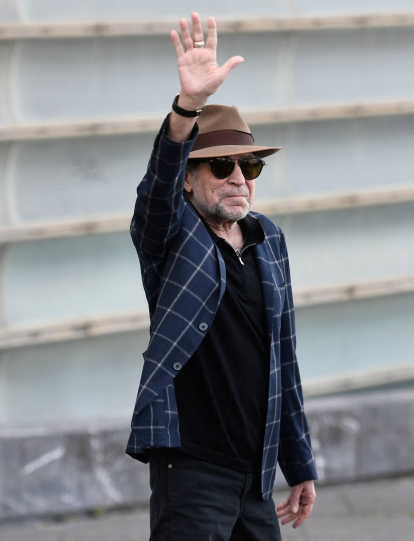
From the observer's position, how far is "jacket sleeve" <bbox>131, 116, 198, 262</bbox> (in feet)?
7.13

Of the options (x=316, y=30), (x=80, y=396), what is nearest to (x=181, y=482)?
(x=80, y=396)

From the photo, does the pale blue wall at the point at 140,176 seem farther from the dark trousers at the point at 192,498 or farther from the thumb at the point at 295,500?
the dark trousers at the point at 192,498

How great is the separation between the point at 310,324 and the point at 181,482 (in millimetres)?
2756

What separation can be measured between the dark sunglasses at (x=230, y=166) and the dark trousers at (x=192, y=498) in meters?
0.96

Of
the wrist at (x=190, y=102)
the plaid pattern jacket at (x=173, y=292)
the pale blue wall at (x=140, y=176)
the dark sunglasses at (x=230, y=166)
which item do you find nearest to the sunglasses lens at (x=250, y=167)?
the dark sunglasses at (x=230, y=166)

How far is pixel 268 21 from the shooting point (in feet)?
15.1

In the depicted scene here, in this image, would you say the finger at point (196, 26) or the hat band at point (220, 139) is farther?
the hat band at point (220, 139)

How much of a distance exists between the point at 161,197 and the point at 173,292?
35cm

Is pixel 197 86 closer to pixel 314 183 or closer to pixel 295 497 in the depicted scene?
pixel 295 497

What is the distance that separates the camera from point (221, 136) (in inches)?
103

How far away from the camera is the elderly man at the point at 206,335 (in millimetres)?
2268

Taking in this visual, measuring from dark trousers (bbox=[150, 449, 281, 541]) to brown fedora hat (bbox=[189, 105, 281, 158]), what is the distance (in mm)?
1028

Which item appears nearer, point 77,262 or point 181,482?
point 181,482

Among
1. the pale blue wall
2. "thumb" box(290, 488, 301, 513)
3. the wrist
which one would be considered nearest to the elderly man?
the wrist
